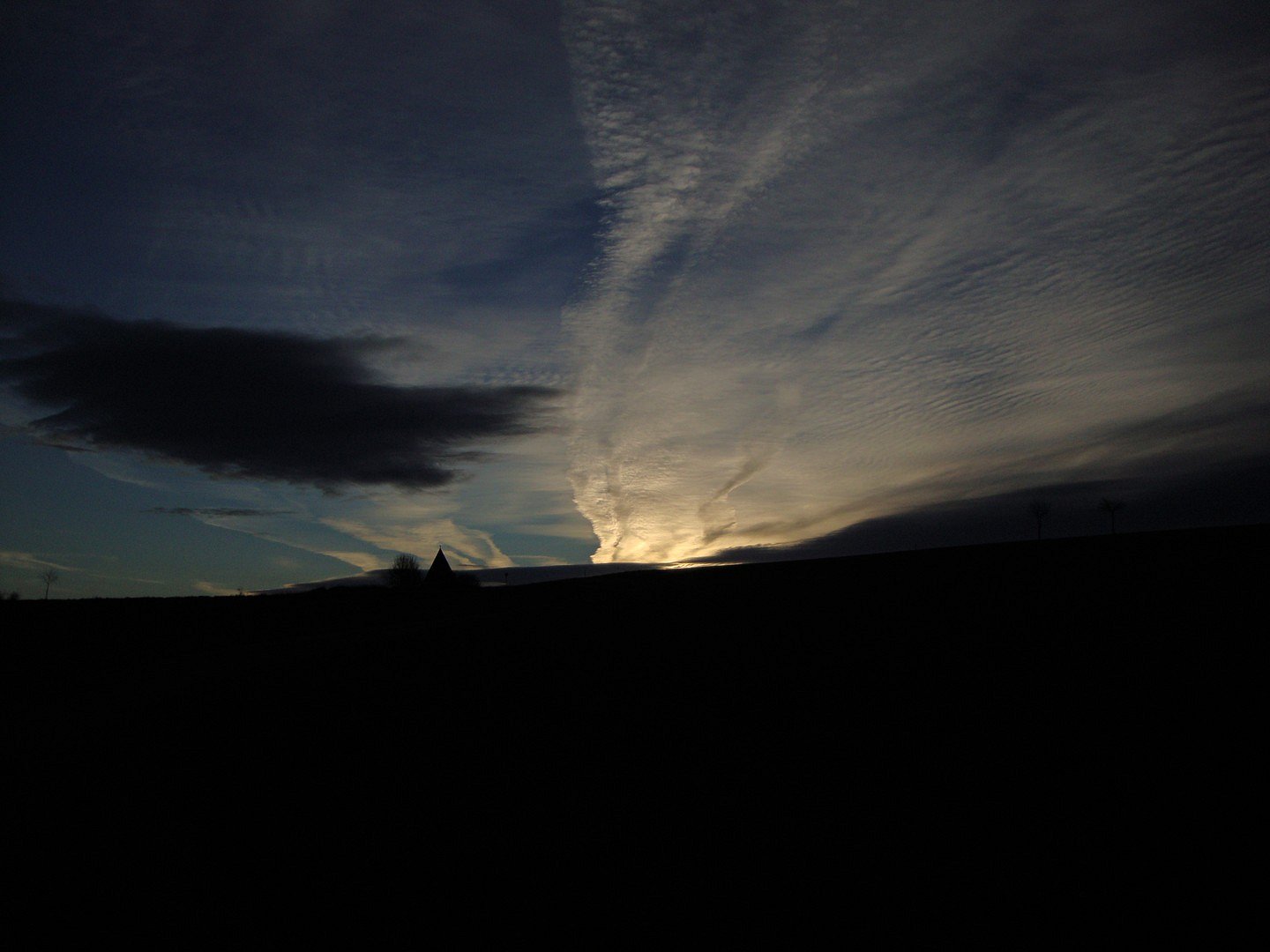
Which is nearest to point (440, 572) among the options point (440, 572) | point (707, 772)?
point (440, 572)

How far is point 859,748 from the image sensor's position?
973 cm

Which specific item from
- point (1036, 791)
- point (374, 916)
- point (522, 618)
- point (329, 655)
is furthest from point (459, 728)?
point (522, 618)

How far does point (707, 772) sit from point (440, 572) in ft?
238

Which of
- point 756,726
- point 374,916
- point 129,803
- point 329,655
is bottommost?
point 374,916

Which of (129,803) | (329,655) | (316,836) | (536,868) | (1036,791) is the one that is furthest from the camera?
(329,655)

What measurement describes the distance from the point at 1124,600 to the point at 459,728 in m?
17.6

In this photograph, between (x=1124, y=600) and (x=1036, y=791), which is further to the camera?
(x=1124, y=600)

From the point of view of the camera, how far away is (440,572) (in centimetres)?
7738

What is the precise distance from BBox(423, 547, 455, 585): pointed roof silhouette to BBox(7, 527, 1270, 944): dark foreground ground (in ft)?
183

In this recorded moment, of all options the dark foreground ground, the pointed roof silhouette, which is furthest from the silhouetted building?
the dark foreground ground

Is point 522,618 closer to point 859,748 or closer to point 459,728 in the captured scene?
point 459,728

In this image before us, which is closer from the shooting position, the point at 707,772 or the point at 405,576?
the point at 707,772

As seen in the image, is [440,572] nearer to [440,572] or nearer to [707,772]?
[440,572]

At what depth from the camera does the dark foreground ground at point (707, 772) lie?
6.82 meters
